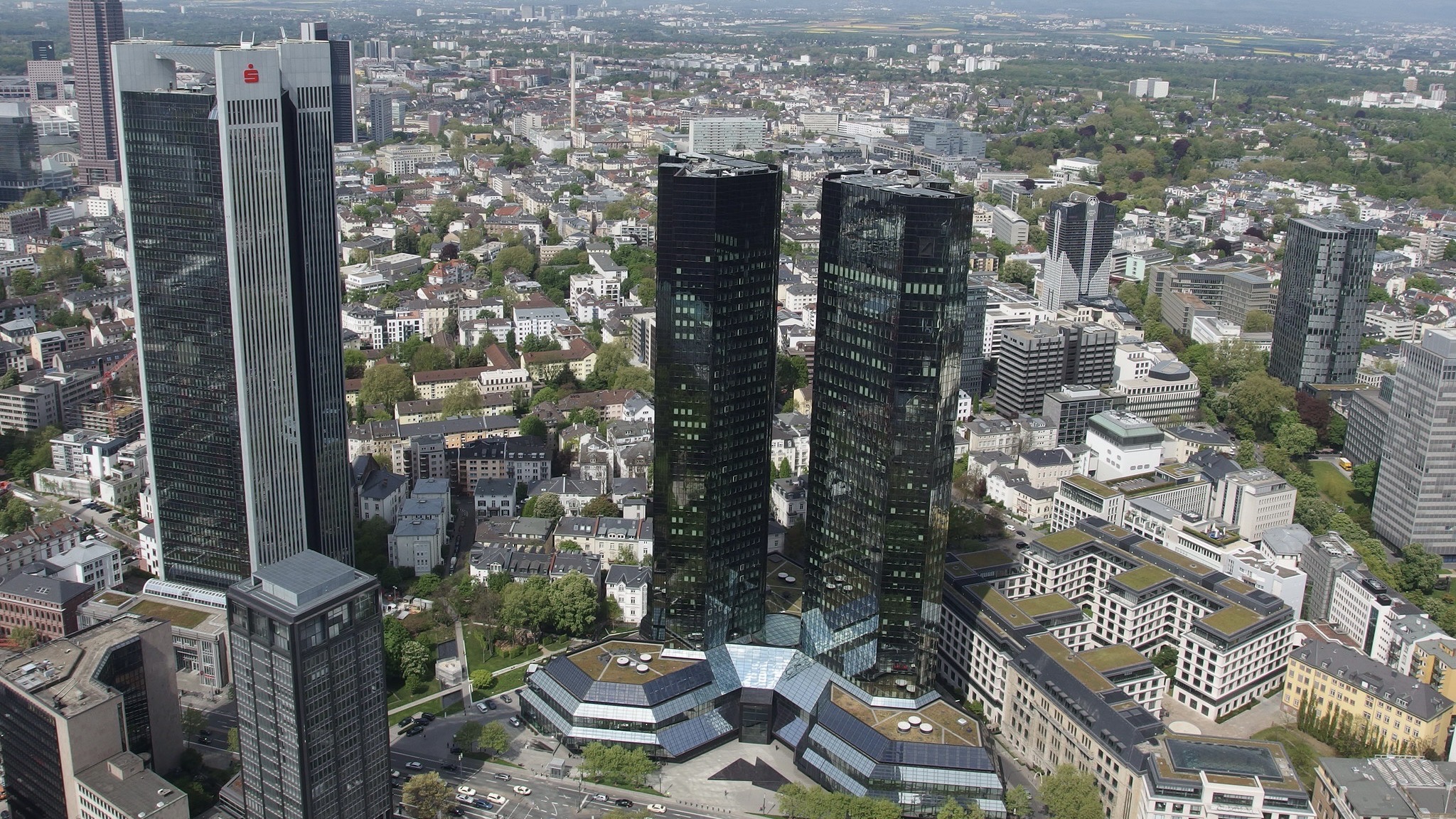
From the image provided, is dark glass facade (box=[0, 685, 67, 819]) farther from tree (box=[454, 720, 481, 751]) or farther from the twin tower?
the twin tower

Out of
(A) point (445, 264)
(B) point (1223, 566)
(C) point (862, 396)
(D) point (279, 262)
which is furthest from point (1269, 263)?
(D) point (279, 262)

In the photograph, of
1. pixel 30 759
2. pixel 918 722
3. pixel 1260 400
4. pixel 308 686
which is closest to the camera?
pixel 308 686

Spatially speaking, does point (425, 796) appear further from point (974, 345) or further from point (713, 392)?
point (974, 345)

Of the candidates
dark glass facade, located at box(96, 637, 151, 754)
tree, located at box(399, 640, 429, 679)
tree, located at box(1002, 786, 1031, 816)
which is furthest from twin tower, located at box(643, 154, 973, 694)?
dark glass facade, located at box(96, 637, 151, 754)

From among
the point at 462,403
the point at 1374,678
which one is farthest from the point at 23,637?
the point at 1374,678

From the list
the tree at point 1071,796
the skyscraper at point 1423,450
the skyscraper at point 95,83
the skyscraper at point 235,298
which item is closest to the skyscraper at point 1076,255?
the skyscraper at point 1423,450

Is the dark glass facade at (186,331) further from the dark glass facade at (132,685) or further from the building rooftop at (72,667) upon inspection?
the dark glass facade at (132,685)
